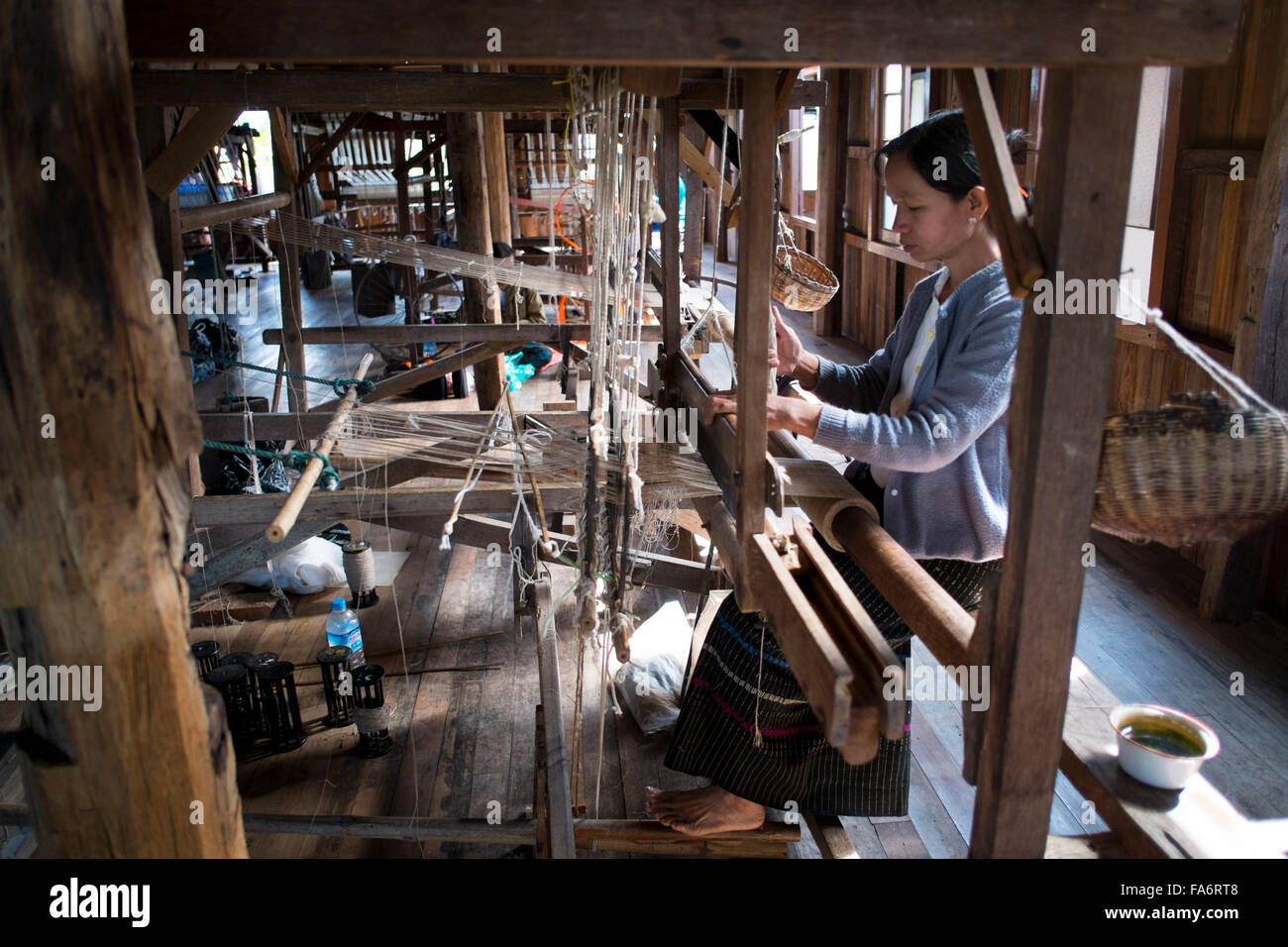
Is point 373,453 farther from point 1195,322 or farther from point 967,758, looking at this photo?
point 1195,322

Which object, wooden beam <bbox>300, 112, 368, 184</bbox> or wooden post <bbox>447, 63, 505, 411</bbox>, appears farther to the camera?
wooden post <bbox>447, 63, 505, 411</bbox>

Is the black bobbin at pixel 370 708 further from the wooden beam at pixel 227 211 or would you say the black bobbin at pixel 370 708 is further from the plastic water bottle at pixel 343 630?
the wooden beam at pixel 227 211

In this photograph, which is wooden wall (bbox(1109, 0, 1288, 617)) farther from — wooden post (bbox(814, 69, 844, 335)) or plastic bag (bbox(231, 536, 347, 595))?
wooden post (bbox(814, 69, 844, 335))

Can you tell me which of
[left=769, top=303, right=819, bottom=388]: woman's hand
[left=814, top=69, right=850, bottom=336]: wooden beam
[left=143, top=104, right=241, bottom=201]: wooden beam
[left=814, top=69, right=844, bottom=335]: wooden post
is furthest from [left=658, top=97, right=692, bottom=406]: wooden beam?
[left=814, top=69, right=844, bottom=335]: wooden post

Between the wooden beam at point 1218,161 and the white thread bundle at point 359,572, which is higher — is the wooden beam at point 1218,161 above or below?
above

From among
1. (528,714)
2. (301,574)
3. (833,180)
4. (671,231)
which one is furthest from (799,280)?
(833,180)

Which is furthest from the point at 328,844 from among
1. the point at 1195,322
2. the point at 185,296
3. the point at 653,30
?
the point at 1195,322

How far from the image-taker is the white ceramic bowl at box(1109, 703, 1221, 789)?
1.47 m

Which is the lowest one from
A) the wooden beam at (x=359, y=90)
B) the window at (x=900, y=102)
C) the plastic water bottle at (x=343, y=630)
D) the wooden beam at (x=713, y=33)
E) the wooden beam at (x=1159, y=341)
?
the plastic water bottle at (x=343, y=630)

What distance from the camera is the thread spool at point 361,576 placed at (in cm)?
389

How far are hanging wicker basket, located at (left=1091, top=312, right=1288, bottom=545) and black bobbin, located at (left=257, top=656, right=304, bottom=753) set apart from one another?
2.40 meters

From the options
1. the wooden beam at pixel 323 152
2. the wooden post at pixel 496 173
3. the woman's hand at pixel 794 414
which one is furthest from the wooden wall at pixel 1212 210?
the wooden beam at pixel 323 152

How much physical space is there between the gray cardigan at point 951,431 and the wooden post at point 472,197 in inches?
101

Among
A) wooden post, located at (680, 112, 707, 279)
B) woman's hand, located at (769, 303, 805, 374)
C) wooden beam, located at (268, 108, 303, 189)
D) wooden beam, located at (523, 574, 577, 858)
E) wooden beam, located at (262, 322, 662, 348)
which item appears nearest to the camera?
wooden beam, located at (523, 574, 577, 858)
